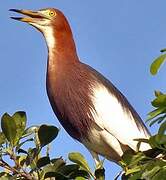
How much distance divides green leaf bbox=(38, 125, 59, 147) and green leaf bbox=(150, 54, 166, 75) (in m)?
0.96

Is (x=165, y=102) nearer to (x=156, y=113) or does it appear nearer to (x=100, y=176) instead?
(x=156, y=113)

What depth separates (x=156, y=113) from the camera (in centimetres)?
252

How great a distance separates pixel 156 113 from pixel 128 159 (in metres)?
0.74

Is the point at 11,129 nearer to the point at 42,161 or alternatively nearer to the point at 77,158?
the point at 42,161

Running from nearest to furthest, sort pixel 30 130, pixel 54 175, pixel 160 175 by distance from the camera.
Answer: pixel 160 175, pixel 54 175, pixel 30 130

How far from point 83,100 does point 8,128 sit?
1553mm

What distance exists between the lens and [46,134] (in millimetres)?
3412

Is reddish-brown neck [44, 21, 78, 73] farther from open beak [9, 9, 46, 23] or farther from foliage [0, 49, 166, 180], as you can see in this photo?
foliage [0, 49, 166, 180]

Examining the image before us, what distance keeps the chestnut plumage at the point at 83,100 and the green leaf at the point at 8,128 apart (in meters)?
1.35

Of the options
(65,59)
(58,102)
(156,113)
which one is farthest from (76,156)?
(65,59)

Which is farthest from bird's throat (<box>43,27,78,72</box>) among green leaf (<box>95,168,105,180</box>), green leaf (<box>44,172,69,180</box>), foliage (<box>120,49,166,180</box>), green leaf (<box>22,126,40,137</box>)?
foliage (<box>120,49,166,180</box>)

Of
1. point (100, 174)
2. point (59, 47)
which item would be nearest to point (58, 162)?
point (100, 174)

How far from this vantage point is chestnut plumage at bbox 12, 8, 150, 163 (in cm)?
475

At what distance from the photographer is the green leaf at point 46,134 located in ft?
11.1
